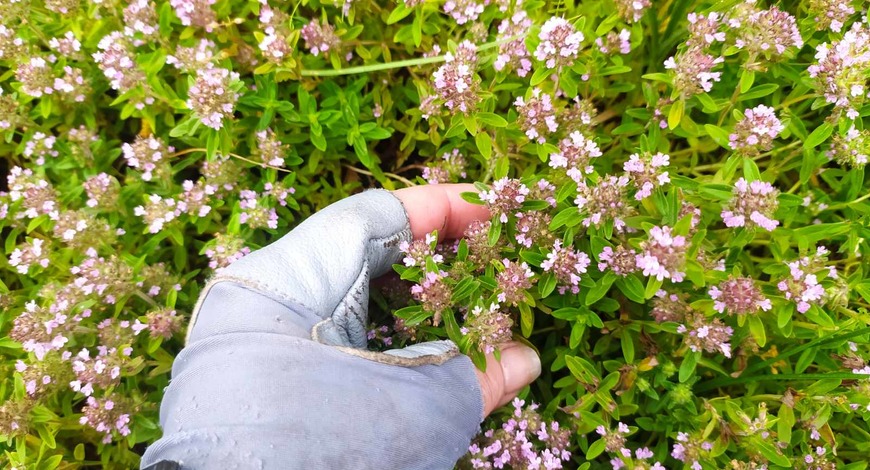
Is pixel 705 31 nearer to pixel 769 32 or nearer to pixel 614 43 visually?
pixel 769 32

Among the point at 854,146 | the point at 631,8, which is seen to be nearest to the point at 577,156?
the point at 631,8

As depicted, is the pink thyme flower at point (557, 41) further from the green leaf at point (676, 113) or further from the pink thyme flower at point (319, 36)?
the pink thyme flower at point (319, 36)

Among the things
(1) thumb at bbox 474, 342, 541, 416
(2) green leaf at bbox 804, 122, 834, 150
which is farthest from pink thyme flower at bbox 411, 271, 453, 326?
(2) green leaf at bbox 804, 122, 834, 150

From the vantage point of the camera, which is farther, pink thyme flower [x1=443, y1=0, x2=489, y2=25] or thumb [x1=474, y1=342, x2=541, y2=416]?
pink thyme flower [x1=443, y1=0, x2=489, y2=25]

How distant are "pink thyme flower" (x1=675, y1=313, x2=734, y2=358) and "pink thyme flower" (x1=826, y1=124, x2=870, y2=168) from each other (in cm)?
87

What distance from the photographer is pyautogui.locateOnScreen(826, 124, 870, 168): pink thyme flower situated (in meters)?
2.18

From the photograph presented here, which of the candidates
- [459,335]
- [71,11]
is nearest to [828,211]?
[459,335]

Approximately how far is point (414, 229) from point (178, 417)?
48.6 inches

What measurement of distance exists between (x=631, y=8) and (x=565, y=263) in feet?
3.86

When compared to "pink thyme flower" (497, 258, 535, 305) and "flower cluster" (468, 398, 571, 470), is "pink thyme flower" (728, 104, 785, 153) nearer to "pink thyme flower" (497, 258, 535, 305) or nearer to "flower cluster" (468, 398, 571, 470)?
"pink thyme flower" (497, 258, 535, 305)

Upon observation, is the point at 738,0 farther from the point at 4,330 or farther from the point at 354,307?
the point at 4,330

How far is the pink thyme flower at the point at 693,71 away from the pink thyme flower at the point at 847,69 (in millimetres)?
387

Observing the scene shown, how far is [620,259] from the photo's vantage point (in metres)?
2.10

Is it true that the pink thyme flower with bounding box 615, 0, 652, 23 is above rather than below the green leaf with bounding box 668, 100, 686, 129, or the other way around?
above
